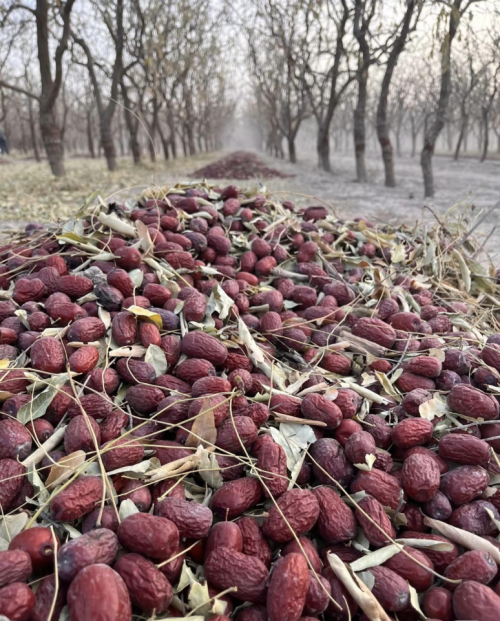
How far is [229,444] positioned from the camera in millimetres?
1733

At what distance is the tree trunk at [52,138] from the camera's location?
10773 millimetres

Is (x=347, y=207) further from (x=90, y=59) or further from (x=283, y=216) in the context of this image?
(x=90, y=59)

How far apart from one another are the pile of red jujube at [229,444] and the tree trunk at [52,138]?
956cm

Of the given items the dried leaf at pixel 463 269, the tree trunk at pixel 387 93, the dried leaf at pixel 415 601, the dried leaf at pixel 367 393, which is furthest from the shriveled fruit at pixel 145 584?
the tree trunk at pixel 387 93

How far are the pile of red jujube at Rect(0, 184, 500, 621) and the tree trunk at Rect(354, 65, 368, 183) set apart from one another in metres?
10.9

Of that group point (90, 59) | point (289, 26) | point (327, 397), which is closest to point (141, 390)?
point (327, 397)

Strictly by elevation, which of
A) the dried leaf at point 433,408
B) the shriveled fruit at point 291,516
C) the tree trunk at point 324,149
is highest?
the tree trunk at point 324,149

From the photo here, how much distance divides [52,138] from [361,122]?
8.60 metres

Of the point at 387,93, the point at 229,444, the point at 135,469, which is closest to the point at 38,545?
the point at 135,469

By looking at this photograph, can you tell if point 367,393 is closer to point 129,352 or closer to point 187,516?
point 187,516

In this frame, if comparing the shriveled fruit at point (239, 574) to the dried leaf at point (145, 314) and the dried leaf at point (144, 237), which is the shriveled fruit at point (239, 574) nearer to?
the dried leaf at point (145, 314)

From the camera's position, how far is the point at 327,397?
1.99 meters

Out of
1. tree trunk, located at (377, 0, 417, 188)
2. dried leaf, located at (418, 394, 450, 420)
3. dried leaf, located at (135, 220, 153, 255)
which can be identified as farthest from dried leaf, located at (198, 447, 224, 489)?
tree trunk, located at (377, 0, 417, 188)

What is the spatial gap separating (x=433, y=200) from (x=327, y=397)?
9.34m
